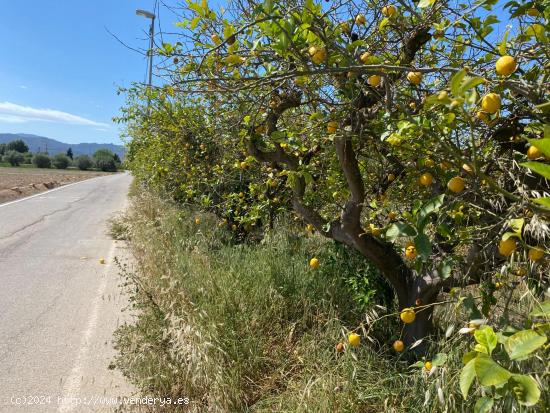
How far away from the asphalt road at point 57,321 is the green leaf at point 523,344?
297cm

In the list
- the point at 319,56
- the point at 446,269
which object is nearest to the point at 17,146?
the point at 319,56

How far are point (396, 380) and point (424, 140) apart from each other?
1.59 m

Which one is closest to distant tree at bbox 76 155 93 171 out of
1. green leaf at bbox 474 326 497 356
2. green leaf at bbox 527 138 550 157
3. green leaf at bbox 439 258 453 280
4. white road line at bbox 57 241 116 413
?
white road line at bbox 57 241 116 413

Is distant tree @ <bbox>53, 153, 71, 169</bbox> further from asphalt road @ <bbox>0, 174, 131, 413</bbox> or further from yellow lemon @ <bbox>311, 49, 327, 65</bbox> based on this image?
yellow lemon @ <bbox>311, 49, 327, 65</bbox>

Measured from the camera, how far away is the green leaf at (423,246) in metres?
1.43

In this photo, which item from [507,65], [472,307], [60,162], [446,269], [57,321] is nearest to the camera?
[507,65]

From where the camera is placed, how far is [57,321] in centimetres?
461

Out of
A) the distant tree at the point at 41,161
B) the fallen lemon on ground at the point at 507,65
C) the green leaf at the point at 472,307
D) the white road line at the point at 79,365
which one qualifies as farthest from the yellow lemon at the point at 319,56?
the distant tree at the point at 41,161

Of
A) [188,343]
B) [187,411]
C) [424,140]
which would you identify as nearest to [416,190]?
[424,140]

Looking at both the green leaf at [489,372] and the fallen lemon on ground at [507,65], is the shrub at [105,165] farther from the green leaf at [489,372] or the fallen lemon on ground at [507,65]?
the green leaf at [489,372]

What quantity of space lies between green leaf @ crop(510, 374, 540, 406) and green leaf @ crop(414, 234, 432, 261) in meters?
0.50

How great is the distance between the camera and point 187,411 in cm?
289

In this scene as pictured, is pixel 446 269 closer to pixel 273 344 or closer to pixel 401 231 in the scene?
pixel 401 231

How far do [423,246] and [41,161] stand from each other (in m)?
93.3
